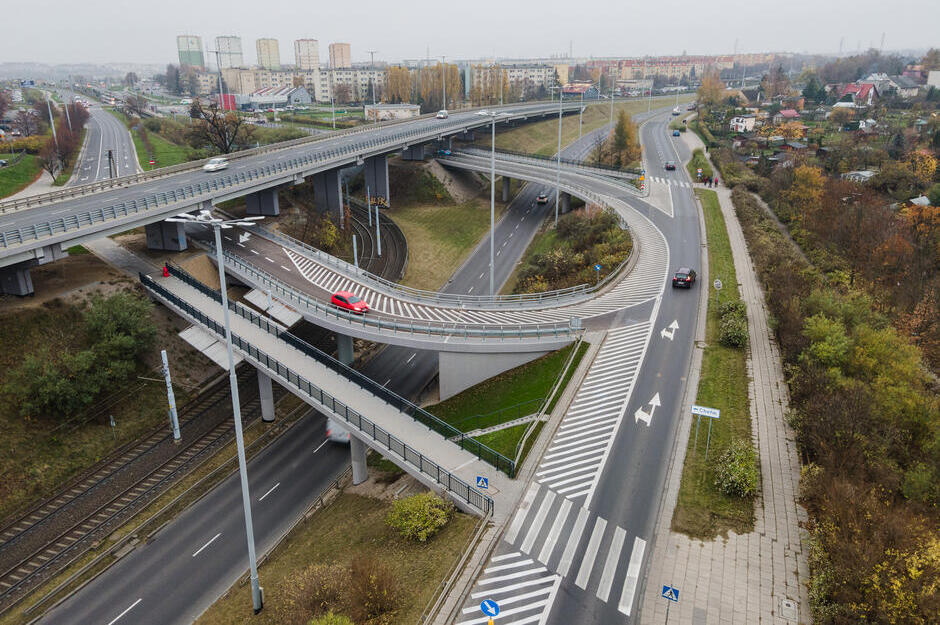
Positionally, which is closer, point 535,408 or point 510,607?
point 510,607

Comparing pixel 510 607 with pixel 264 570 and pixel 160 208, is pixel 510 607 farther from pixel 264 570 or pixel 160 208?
pixel 160 208

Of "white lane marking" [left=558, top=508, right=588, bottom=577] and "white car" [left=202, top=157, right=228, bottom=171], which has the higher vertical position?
"white car" [left=202, top=157, right=228, bottom=171]

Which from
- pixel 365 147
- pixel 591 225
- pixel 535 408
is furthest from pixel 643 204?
pixel 535 408

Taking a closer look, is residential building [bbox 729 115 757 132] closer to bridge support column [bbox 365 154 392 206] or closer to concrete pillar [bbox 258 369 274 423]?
bridge support column [bbox 365 154 392 206]

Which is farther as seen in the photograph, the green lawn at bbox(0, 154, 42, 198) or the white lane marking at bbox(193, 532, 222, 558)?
the green lawn at bbox(0, 154, 42, 198)

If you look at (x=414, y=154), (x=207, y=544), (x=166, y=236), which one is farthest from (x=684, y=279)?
(x=414, y=154)

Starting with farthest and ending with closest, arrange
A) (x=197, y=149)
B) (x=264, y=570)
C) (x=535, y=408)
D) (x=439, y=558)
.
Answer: (x=197, y=149), (x=535, y=408), (x=264, y=570), (x=439, y=558)

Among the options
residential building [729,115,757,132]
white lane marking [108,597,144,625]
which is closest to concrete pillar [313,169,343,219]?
white lane marking [108,597,144,625]

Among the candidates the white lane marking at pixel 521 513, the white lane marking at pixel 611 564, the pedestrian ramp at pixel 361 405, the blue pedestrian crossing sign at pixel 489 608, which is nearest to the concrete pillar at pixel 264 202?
the pedestrian ramp at pixel 361 405
